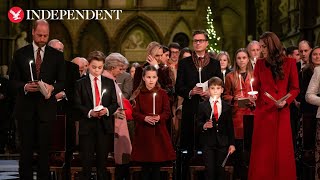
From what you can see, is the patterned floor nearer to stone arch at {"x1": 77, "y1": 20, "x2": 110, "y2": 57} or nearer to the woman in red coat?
the woman in red coat

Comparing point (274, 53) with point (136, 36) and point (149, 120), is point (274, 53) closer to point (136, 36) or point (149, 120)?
point (149, 120)

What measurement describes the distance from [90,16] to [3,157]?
9902 millimetres

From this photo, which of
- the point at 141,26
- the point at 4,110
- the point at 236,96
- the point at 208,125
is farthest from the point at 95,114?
the point at 141,26

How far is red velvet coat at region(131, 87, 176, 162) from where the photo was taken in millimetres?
7535

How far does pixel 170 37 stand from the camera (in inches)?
864

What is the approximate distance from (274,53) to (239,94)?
5.65 feet

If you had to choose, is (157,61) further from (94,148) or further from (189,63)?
(94,148)

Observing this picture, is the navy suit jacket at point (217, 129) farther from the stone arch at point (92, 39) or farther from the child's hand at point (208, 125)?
the stone arch at point (92, 39)

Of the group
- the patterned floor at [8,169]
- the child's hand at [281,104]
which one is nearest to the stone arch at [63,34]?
the patterned floor at [8,169]

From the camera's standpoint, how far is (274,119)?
692 cm

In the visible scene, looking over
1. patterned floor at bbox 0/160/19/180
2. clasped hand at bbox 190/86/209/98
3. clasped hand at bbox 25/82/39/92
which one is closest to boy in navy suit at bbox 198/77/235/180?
clasped hand at bbox 190/86/209/98

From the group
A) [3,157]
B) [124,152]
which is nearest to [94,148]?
[124,152]

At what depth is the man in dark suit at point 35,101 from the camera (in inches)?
278

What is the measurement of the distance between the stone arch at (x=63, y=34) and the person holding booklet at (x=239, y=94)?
13833 mm
